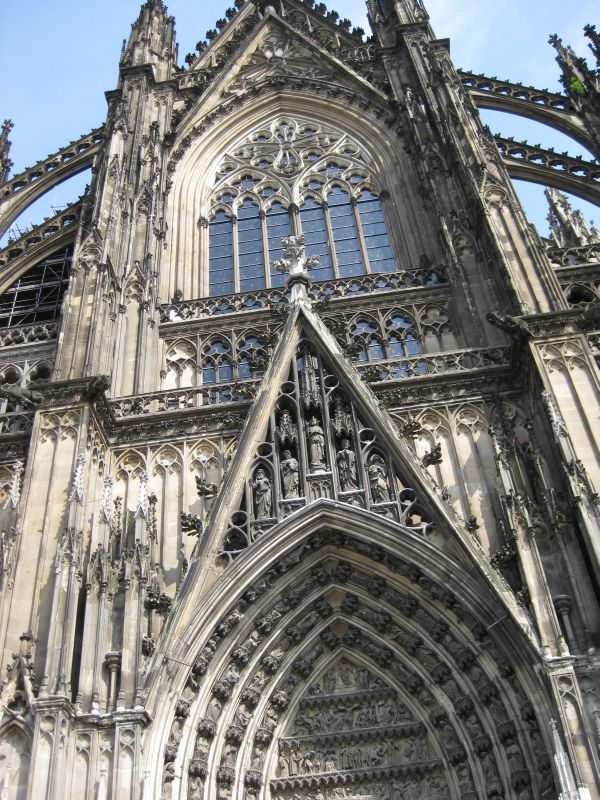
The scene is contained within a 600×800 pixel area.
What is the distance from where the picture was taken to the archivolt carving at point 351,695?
1104cm

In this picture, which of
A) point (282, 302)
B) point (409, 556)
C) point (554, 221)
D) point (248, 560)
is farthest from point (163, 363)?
point (554, 221)

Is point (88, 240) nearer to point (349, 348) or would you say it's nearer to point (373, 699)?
point (349, 348)

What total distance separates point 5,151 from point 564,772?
18926 mm

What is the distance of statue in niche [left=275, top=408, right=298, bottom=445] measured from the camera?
13516 millimetres

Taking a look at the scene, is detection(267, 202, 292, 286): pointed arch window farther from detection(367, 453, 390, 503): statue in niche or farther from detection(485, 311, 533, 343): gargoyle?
detection(367, 453, 390, 503): statue in niche

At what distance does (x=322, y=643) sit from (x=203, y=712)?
77.3 inches

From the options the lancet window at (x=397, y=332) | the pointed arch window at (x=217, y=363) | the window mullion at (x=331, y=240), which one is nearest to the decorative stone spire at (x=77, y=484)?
the pointed arch window at (x=217, y=363)

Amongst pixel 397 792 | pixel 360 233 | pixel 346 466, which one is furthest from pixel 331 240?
pixel 397 792

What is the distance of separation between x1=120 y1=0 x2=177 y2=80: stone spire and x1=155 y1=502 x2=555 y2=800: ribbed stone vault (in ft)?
49.9

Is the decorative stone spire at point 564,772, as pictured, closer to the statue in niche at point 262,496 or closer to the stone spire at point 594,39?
the statue in niche at point 262,496

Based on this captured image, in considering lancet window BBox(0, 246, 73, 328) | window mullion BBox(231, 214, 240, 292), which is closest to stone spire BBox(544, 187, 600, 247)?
window mullion BBox(231, 214, 240, 292)

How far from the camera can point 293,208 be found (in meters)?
20.1

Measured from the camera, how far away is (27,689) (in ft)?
34.6

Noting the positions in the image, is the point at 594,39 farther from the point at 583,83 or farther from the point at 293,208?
the point at 293,208
